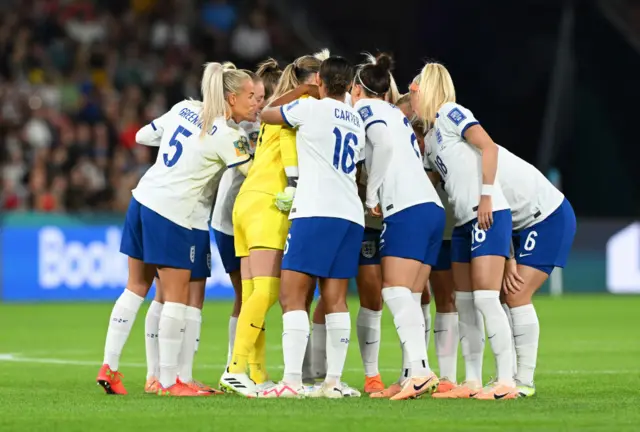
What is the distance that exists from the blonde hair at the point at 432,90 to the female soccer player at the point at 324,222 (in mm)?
504

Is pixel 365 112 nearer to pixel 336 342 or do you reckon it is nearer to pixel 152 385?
pixel 336 342

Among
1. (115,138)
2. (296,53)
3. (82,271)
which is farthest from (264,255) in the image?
(296,53)

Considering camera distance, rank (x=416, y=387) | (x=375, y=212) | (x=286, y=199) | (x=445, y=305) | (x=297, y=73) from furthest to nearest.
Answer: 1. (x=445, y=305)
2. (x=297, y=73)
3. (x=375, y=212)
4. (x=286, y=199)
5. (x=416, y=387)

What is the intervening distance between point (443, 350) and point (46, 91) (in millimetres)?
14703

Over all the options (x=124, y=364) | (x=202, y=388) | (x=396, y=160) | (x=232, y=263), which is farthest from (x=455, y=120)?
(x=124, y=364)

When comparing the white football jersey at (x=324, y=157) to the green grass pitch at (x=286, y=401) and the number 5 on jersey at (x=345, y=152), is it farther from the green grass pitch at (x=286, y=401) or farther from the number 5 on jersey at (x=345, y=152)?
the green grass pitch at (x=286, y=401)

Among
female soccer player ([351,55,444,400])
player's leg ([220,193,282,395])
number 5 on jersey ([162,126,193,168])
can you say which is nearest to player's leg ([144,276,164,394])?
player's leg ([220,193,282,395])

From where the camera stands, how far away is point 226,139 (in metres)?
8.88

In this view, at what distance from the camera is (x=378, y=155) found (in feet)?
28.4

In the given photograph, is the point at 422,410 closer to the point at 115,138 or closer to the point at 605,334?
the point at 605,334

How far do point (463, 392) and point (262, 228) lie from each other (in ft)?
5.55

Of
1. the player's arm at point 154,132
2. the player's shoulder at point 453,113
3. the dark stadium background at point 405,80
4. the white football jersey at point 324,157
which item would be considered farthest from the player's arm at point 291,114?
the dark stadium background at point 405,80

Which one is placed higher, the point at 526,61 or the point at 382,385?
the point at 526,61

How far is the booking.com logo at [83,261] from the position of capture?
758 inches
